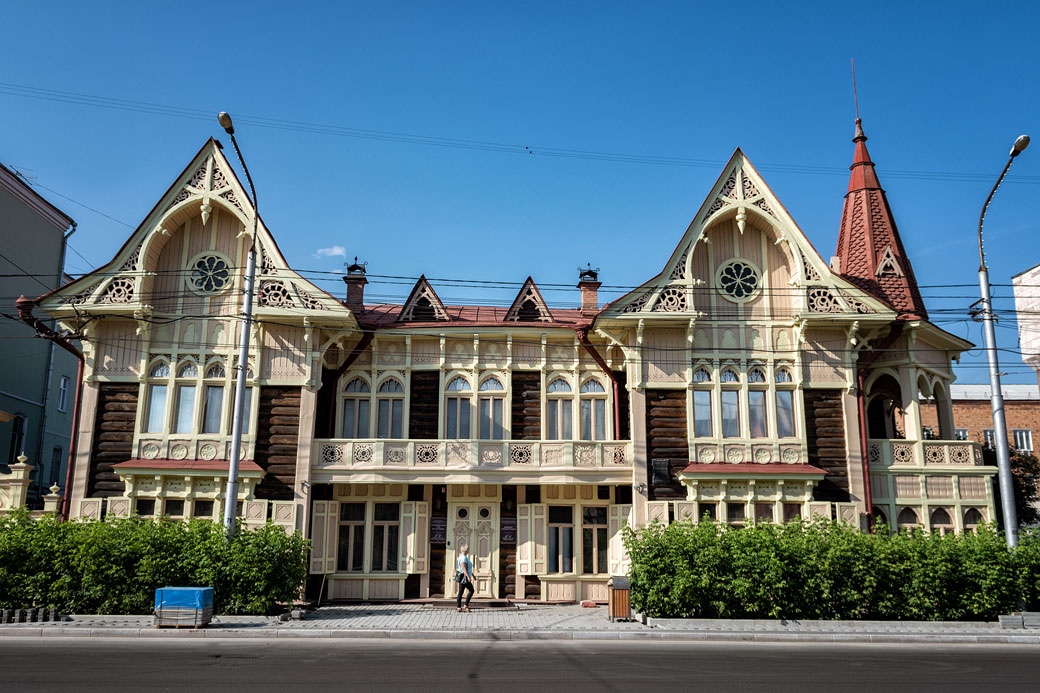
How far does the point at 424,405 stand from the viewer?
78.4 feet

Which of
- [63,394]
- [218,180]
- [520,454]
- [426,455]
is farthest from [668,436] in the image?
[63,394]

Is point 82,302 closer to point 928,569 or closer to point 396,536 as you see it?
point 396,536

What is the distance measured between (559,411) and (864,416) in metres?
9.00

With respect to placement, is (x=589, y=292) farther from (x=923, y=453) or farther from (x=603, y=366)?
(x=923, y=453)

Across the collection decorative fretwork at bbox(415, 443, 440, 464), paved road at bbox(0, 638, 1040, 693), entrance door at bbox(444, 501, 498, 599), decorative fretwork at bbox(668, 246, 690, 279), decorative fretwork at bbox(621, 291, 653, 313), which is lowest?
paved road at bbox(0, 638, 1040, 693)

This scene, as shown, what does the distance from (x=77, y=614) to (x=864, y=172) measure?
2666cm

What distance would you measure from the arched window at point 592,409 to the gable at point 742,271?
2732mm

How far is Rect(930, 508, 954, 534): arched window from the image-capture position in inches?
867

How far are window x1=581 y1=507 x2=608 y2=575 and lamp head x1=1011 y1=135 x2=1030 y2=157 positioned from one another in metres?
14.2

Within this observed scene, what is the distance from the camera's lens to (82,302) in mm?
22062

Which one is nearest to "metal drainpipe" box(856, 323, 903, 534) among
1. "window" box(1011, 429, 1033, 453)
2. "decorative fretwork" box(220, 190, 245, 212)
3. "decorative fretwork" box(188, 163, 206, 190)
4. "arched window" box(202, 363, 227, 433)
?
"arched window" box(202, 363, 227, 433)

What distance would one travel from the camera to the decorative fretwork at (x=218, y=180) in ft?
75.8

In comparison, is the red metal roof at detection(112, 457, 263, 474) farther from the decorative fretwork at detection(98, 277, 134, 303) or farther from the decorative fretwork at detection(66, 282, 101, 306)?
the decorative fretwork at detection(66, 282, 101, 306)

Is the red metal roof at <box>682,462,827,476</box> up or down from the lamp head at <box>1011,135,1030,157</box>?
down
